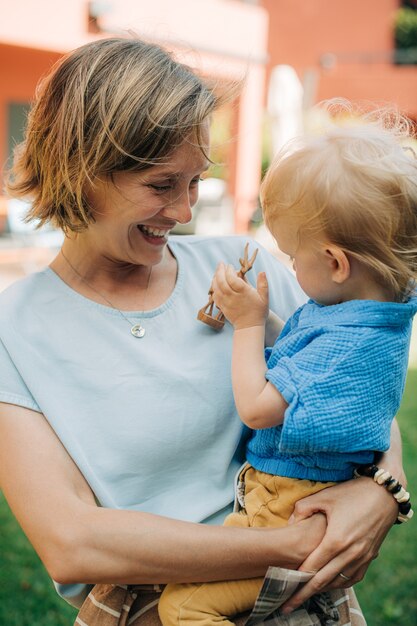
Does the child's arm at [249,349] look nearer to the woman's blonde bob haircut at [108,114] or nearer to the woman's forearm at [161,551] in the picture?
the woman's forearm at [161,551]

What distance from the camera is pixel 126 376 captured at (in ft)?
6.84

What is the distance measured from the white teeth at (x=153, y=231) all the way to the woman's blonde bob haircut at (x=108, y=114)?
0.16 m

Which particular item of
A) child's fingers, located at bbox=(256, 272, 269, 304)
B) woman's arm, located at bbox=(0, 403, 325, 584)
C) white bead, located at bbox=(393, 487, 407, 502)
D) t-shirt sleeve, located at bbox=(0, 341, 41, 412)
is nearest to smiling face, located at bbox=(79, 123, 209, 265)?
child's fingers, located at bbox=(256, 272, 269, 304)

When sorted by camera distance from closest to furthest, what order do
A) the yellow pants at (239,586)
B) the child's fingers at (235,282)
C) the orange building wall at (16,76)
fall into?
the yellow pants at (239,586) → the child's fingers at (235,282) → the orange building wall at (16,76)

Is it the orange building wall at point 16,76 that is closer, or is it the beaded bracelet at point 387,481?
the beaded bracelet at point 387,481

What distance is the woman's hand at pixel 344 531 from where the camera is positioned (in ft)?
6.22

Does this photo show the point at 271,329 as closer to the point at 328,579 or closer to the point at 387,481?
the point at 387,481

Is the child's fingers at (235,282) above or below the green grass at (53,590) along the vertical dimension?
above

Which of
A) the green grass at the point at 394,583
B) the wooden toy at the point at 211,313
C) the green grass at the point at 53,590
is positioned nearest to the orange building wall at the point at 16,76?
the green grass at the point at 53,590

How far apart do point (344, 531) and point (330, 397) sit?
38 centimetres

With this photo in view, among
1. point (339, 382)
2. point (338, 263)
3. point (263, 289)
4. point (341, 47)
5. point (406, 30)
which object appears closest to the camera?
point (339, 382)

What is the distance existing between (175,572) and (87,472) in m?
0.34

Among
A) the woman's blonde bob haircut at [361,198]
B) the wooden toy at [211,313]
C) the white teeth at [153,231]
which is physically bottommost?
the wooden toy at [211,313]

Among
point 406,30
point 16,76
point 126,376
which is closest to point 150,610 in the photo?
point 126,376
